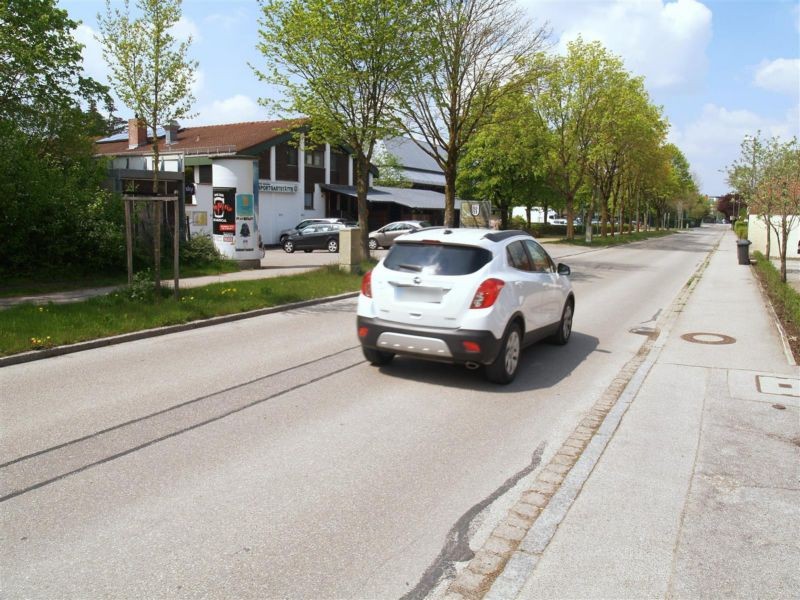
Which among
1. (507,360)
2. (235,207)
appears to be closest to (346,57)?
(235,207)

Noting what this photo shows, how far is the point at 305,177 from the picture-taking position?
40.7m

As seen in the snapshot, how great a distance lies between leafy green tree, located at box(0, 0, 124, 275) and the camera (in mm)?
14461

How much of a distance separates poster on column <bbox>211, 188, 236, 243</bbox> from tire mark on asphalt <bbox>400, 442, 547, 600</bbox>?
16.6 meters

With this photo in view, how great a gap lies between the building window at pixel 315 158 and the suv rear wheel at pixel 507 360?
34909 mm

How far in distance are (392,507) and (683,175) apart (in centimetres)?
10222

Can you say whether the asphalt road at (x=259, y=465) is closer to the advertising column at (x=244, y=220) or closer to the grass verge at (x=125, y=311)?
the grass verge at (x=125, y=311)

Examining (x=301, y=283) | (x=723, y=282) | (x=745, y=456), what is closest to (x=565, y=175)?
(x=723, y=282)

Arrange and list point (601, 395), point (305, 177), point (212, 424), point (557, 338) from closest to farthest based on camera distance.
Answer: point (212, 424) < point (601, 395) < point (557, 338) < point (305, 177)

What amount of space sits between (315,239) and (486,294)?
2530cm

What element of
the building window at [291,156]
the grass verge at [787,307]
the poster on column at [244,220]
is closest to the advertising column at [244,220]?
the poster on column at [244,220]

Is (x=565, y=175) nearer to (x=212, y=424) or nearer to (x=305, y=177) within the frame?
(x=305, y=177)

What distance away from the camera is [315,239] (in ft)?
104

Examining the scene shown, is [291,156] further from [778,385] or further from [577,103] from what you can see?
[778,385]

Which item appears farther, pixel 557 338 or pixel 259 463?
pixel 557 338
